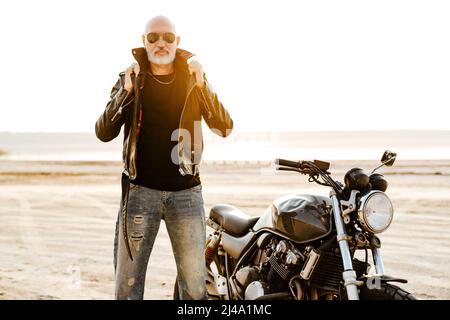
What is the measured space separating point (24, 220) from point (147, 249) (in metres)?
9.60

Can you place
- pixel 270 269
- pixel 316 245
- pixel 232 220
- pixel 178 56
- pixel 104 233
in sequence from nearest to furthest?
1. pixel 178 56
2. pixel 316 245
3. pixel 270 269
4. pixel 232 220
5. pixel 104 233

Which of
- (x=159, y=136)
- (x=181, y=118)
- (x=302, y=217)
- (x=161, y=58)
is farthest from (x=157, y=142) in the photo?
(x=302, y=217)

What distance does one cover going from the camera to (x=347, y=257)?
3951 mm

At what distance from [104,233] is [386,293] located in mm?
8061

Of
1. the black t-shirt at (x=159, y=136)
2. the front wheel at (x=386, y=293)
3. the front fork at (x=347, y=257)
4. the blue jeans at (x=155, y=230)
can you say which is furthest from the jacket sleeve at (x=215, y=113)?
the front wheel at (x=386, y=293)

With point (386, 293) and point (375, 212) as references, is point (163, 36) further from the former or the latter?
point (386, 293)

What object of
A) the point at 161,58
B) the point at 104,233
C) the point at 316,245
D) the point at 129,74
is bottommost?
the point at 104,233

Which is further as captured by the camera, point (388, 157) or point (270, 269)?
point (270, 269)

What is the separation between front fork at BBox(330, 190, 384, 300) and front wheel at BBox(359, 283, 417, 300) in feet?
0.25

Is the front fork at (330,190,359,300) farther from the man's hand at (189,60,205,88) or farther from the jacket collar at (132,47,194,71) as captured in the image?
the jacket collar at (132,47,194,71)

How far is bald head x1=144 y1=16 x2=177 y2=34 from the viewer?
3.95 meters

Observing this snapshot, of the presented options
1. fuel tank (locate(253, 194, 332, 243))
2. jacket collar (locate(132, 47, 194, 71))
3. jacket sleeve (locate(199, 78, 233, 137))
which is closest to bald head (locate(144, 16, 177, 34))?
jacket collar (locate(132, 47, 194, 71))

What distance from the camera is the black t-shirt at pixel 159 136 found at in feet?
12.8

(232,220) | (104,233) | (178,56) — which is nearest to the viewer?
(178,56)
